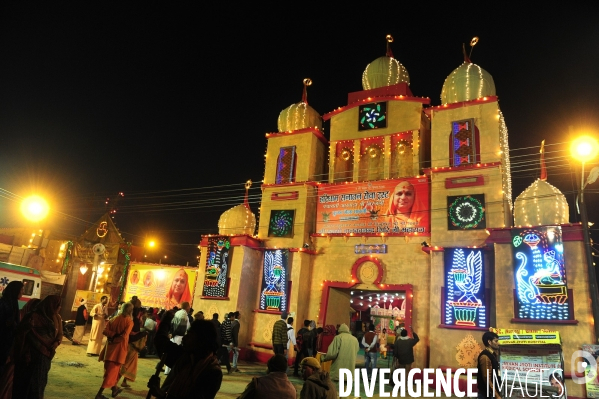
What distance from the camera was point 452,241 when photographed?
15.8m

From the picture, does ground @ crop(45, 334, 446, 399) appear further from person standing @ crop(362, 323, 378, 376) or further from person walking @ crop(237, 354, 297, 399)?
person walking @ crop(237, 354, 297, 399)

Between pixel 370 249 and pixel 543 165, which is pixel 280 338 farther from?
pixel 543 165

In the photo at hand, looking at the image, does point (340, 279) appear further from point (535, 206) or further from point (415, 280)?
point (535, 206)

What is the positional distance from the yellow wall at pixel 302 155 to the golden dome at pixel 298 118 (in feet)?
2.46

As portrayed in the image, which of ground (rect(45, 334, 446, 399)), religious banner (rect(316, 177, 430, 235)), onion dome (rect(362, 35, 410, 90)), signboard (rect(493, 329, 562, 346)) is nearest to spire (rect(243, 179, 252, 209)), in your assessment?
religious banner (rect(316, 177, 430, 235))

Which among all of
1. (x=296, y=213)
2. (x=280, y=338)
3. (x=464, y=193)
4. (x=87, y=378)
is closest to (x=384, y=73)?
(x=464, y=193)

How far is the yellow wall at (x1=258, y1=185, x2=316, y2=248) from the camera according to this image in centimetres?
1936

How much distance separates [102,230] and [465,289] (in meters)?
24.6

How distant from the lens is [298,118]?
861 inches

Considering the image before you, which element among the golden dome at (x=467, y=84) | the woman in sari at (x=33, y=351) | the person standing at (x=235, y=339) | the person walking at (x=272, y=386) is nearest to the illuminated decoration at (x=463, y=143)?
the golden dome at (x=467, y=84)

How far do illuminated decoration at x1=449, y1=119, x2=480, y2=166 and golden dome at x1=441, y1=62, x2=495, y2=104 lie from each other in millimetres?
1335

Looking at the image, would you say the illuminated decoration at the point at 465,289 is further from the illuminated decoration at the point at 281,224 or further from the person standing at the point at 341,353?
the person standing at the point at 341,353

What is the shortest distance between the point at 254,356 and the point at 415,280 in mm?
7991

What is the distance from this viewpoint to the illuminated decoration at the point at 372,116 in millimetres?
19844
